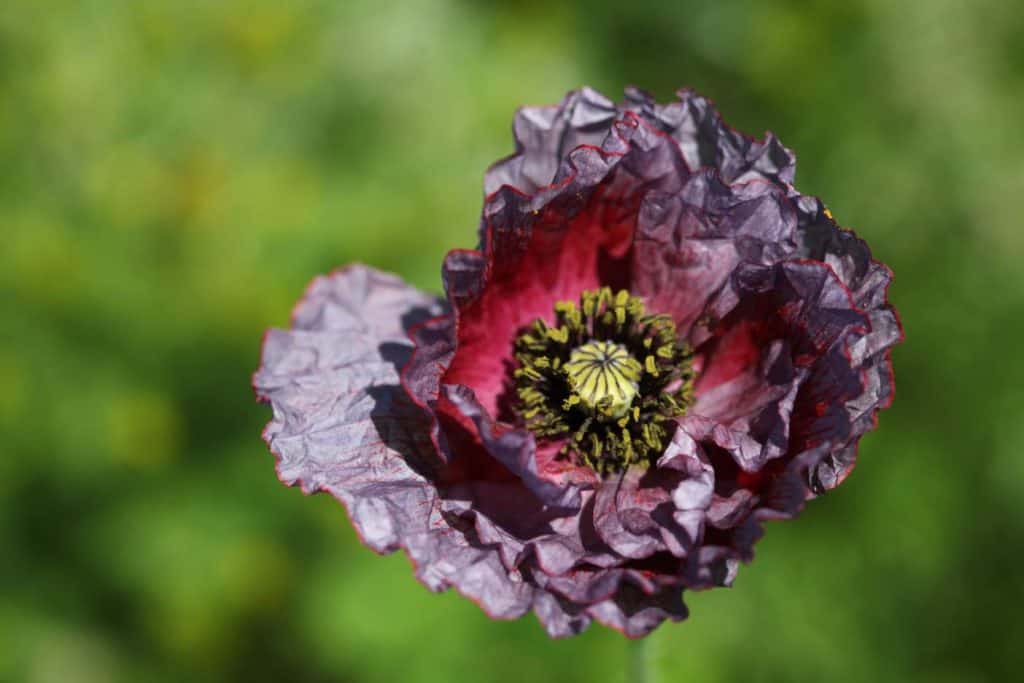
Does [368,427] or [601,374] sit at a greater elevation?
[601,374]

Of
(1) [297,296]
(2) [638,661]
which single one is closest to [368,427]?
(2) [638,661]

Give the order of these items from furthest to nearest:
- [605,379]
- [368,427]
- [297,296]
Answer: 1. [297,296]
2. [605,379]
3. [368,427]

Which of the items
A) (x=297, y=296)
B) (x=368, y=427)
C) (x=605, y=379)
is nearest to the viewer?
(x=368, y=427)

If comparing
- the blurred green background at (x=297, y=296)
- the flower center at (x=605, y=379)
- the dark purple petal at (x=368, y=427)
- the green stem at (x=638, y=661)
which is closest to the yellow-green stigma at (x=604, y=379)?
the flower center at (x=605, y=379)

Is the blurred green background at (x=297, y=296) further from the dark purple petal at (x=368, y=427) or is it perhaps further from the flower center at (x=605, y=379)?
the dark purple petal at (x=368, y=427)

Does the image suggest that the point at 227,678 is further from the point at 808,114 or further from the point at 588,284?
the point at 808,114

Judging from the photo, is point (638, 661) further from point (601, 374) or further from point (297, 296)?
point (297, 296)

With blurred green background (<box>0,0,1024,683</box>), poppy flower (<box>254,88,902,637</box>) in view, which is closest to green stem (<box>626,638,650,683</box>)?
poppy flower (<box>254,88,902,637</box>)
